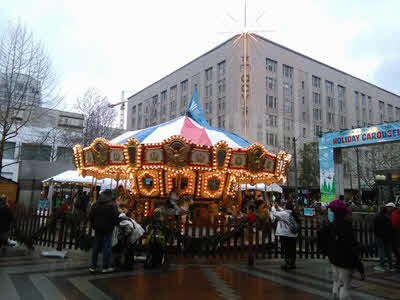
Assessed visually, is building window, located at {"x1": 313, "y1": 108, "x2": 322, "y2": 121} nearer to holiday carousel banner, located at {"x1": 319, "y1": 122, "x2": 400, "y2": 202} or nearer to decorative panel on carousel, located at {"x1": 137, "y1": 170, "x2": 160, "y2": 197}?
holiday carousel banner, located at {"x1": 319, "y1": 122, "x2": 400, "y2": 202}

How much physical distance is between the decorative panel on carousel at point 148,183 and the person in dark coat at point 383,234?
292 inches

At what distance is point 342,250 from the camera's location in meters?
4.27

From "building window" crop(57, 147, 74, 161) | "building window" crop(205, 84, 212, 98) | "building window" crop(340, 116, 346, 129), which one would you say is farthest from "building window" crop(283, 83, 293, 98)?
"building window" crop(57, 147, 74, 161)

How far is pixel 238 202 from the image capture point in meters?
14.6

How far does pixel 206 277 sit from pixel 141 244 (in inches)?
101

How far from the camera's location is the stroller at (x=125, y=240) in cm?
677

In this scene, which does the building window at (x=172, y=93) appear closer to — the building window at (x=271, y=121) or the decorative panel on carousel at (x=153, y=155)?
the building window at (x=271, y=121)

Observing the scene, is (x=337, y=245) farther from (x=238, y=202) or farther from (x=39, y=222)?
(x=238, y=202)

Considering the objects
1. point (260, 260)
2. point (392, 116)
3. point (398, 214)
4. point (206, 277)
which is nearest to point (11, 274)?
point (206, 277)

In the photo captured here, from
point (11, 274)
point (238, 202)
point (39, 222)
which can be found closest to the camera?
point (11, 274)

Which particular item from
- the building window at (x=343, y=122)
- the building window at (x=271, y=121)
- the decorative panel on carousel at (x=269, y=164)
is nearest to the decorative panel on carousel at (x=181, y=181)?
the decorative panel on carousel at (x=269, y=164)

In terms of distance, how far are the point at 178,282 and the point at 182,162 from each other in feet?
14.8

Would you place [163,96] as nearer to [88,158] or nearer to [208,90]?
[208,90]

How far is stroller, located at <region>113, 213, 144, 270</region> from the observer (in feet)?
22.2
